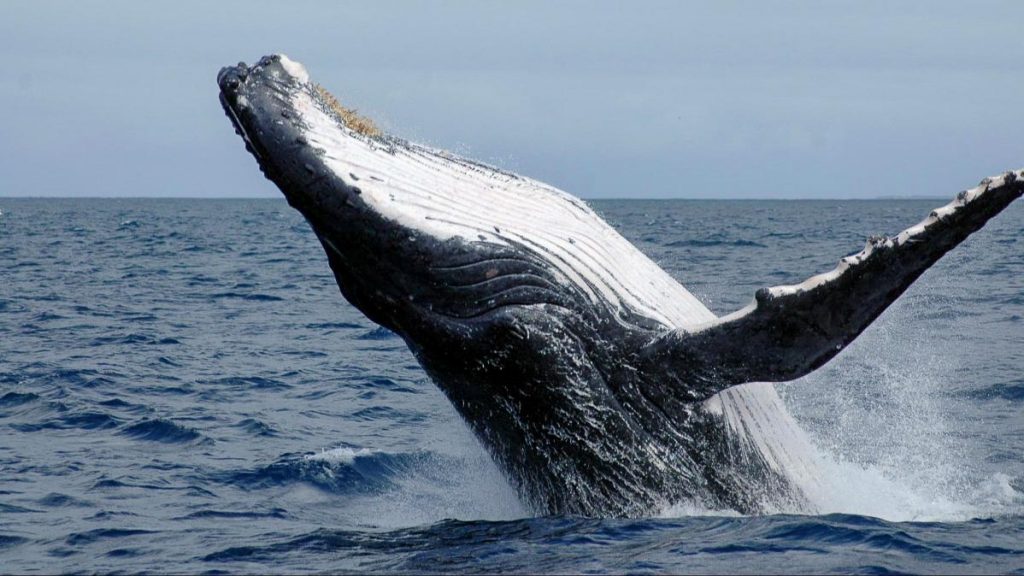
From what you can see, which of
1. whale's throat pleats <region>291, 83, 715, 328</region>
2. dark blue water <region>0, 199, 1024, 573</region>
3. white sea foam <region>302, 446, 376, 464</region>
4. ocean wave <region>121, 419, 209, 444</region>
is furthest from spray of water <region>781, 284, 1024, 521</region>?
ocean wave <region>121, 419, 209, 444</region>

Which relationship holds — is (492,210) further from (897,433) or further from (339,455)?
(897,433)

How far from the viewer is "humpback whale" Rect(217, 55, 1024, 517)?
239 inches

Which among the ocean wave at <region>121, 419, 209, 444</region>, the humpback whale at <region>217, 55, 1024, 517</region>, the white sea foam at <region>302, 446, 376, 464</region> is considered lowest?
the white sea foam at <region>302, 446, 376, 464</region>

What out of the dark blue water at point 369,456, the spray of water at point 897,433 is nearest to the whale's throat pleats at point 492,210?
the dark blue water at point 369,456

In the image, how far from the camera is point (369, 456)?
436 inches

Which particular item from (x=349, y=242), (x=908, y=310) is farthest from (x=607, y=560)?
(x=908, y=310)

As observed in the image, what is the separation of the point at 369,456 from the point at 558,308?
4.86 metres

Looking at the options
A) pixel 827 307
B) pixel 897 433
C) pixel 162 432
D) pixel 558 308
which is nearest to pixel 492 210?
pixel 558 308

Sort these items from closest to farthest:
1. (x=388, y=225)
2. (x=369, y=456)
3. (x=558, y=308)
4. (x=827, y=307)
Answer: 1. (x=827, y=307)
2. (x=388, y=225)
3. (x=558, y=308)
4. (x=369, y=456)

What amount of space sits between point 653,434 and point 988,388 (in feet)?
26.0

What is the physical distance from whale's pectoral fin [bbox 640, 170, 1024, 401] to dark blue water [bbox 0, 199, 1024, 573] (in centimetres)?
110

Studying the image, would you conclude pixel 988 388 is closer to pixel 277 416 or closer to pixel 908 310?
pixel 908 310

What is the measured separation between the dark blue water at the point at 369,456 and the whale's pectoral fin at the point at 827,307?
110 centimetres

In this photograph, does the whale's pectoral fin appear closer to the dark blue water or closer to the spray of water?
the dark blue water
